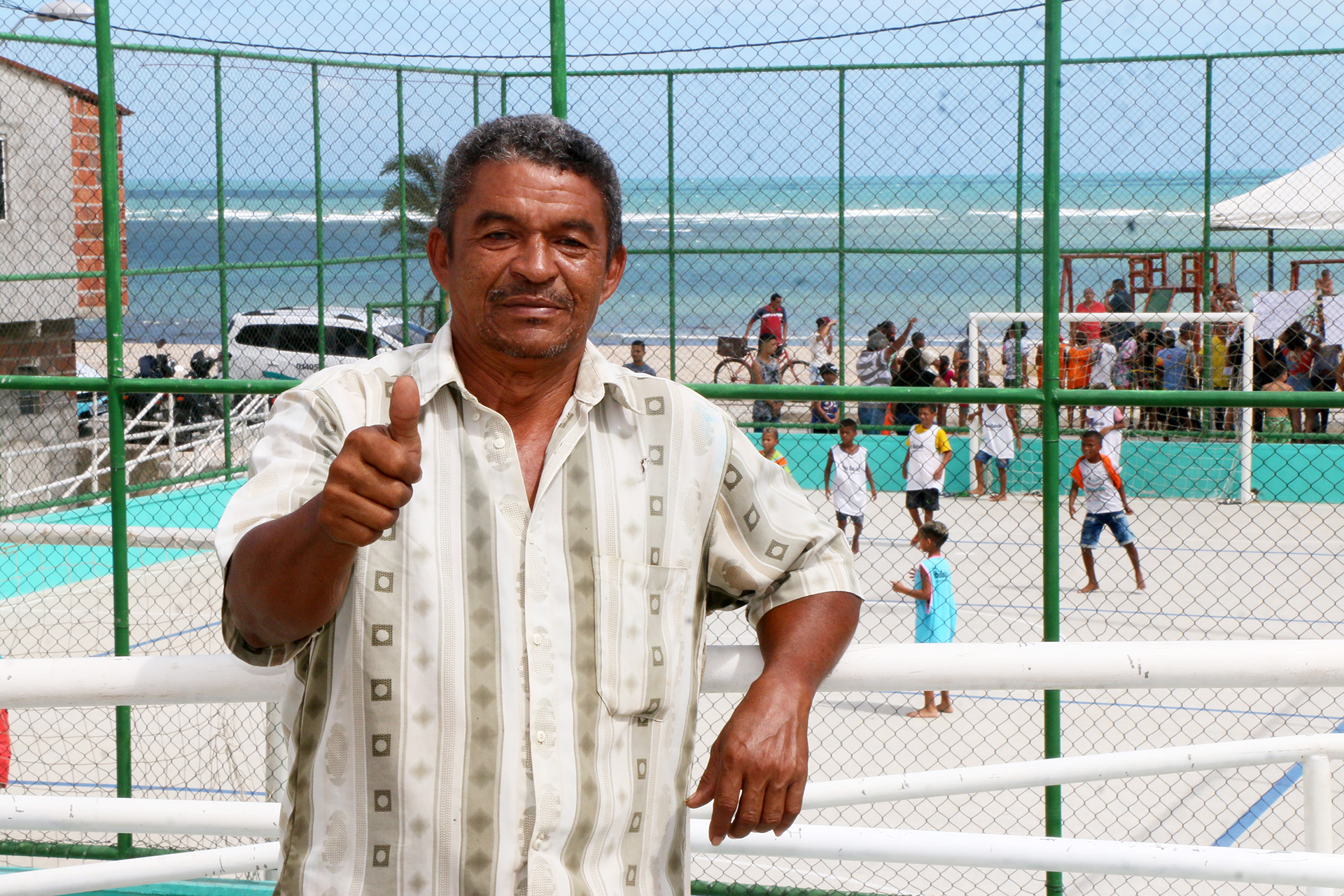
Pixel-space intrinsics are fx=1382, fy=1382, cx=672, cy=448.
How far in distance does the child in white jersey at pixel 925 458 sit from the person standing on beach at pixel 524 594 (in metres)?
10.0

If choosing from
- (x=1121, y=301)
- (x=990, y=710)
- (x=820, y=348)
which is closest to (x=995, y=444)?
(x=820, y=348)

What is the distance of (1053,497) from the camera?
4.04m

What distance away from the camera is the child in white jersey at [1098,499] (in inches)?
455

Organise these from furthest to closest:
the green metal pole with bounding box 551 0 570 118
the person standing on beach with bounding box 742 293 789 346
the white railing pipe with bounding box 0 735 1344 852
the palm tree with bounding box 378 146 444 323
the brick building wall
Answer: the palm tree with bounding box 378 146 444 323, the person standing on beach with bounding box 742 293 789 346, the brick building wall, the green metal pole with bounding box 551 0 570 118, the white railing pipe with bounding box 0 735 1344 852

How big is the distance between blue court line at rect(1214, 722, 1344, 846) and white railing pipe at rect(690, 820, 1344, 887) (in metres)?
4.52

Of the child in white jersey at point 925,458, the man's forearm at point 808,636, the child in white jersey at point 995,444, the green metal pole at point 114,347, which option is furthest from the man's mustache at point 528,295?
the child in white jersey at point 995,444

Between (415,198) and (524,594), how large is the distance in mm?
14644

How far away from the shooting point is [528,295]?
1.68 m

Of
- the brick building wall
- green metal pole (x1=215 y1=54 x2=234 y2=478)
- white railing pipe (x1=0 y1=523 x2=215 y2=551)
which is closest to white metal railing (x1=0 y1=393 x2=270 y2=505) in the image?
green metal pole (x1=215 y1=54 x2=234 y2=478)

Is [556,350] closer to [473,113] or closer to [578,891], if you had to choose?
[578,891]

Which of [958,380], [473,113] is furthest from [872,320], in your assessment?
[473,113]

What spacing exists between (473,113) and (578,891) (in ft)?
42.4

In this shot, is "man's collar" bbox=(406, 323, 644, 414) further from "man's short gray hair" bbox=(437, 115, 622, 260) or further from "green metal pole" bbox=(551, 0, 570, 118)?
"green metal pole" bbox=(551, 0, 570, 118)

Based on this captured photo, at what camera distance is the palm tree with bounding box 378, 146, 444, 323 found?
15068mm
